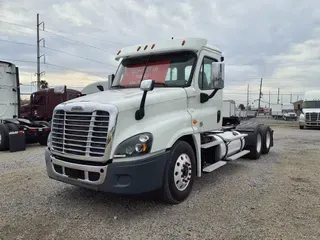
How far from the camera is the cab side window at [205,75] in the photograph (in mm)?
5258

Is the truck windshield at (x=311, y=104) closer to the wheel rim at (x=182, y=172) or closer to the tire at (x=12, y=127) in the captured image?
the tire at (x=12, y=127)

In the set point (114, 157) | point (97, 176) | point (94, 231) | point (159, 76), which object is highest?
point (159, 76)

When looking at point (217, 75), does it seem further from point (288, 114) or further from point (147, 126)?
point (288, 114)

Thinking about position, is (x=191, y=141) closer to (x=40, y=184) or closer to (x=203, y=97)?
(x=203, y=97)

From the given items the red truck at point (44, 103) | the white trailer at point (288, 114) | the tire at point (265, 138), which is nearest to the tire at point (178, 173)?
the tire at point (265, 138)

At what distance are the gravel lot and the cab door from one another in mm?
1258

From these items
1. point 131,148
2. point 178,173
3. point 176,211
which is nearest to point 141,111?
point 131,148

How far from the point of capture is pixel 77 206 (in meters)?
4.51

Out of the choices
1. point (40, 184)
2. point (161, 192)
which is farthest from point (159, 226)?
point (40, 184)

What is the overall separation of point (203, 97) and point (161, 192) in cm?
198

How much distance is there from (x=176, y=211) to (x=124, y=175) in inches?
41.2

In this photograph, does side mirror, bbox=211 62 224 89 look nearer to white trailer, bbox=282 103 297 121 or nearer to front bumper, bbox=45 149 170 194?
front bumper, bbox=45 149 170 194


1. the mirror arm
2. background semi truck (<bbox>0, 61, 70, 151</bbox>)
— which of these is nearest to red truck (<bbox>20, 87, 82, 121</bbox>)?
background semi truck (<bbox>0, 61, 70, 151</bbox>)

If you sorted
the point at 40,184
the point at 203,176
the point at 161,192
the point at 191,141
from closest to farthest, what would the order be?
the point at 161,192 → the point at 191,141 → the point at 40,184 → the point at 203,176
